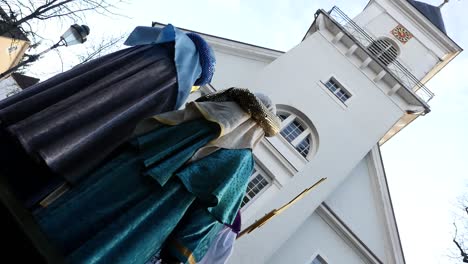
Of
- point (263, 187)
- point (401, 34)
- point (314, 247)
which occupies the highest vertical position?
point (263, 187)

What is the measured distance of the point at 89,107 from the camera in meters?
2.45

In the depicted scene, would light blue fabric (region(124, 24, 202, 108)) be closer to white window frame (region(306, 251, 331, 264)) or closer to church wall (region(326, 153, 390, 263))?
white window frame (region(306, 251, 331, 264))

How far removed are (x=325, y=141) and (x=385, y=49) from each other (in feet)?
19.6

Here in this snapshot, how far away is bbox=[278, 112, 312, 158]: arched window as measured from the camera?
9.44 m

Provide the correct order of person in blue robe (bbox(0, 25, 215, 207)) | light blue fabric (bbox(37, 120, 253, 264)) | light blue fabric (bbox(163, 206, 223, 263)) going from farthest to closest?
light blue fabric (bbox(163, 206, 223, 263)) → person in blue robe (bbox(0, 25, 215, 207)) → light blue fabric (bbox(37, 120, 253, 264))

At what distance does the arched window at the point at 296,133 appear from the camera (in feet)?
31.0

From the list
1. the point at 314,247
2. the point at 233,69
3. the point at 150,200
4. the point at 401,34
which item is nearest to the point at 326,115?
the point at 233,69

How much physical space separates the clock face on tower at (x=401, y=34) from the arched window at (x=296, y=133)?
22.7 feet

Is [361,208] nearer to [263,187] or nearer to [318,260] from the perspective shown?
[318,260]

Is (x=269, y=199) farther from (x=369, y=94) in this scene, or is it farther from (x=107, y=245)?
(x=107, y=245)

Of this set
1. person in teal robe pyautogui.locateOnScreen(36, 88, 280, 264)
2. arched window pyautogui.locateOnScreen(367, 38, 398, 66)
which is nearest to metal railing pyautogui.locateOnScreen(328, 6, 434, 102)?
arched window pyautogui.locateOnScreen(367, 38, 398, 66)

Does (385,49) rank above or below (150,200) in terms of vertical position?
below

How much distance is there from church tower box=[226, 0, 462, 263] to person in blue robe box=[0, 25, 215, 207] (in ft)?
16.1

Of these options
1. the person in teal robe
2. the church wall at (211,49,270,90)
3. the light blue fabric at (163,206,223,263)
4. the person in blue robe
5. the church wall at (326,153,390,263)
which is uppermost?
the person in blue robe
